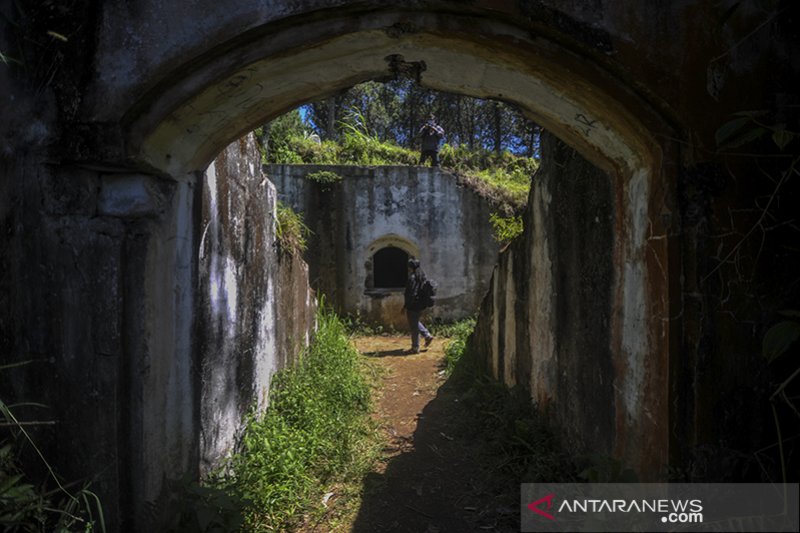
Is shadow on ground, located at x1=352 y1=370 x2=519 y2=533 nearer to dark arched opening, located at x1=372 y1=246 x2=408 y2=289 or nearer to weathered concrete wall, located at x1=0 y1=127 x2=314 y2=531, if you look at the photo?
weathered concrete wall, located at x1=0 y1=127 x2=314 y2=531

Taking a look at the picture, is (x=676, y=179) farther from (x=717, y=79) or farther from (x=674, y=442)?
(x=674, y=442)

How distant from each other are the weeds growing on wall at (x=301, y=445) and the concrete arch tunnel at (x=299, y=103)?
0.67 metres

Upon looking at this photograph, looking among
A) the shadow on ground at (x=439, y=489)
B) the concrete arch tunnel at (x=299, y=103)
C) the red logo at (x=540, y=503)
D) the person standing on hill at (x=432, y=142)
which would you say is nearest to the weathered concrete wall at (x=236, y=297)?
the concrete arch tunnel at (x=299, y=103)

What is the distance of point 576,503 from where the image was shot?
2.71 metres

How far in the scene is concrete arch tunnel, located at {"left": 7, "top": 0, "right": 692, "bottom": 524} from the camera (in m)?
2.14

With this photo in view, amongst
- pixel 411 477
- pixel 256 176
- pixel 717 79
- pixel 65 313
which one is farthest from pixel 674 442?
pixel 256 176

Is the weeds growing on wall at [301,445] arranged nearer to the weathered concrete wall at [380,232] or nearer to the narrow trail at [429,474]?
the narrow trail at [429,474]

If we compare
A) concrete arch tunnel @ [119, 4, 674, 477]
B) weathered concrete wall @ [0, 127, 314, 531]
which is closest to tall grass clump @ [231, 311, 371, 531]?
weathered concrete wall @ [0, 127, 314, 531]

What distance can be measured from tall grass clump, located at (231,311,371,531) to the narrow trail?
31 centimetres

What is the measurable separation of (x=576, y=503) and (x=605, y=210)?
167cm

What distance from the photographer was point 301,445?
4.01 metres

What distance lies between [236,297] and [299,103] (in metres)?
1.62

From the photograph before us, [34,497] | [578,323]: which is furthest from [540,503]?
[34,497]

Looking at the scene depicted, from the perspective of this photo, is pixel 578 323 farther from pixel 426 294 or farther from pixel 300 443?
pixel 426 294
